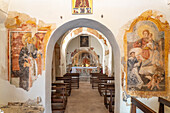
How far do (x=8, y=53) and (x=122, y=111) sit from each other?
13.4 ft

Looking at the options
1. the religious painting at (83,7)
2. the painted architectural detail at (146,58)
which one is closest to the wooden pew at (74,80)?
the painted architectural detail at (146,58)

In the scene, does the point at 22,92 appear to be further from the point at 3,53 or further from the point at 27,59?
the point at 3,53

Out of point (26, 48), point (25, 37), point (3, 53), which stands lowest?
point (3, 53)

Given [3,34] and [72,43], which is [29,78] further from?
[72,43]

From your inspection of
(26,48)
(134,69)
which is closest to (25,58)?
(26,48)

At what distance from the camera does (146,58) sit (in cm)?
484

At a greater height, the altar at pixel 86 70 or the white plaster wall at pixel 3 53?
the white plaster wall at pixel 3 53

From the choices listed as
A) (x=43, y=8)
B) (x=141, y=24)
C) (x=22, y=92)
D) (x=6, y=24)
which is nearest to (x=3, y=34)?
(x=6, y=24)

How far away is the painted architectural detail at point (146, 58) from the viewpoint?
190 inches

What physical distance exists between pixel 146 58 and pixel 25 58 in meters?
3.87

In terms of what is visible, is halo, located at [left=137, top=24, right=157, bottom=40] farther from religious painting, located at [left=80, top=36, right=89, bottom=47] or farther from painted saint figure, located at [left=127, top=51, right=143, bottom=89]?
religious painting, located at [left=80, top=36, right=89, bottom=47]

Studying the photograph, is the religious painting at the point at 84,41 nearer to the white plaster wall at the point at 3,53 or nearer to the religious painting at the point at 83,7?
the religious painting at the point at 83,7

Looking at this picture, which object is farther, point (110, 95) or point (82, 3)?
point (110, 95)

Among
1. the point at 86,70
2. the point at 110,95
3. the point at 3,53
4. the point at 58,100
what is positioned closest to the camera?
the point at 3,53
